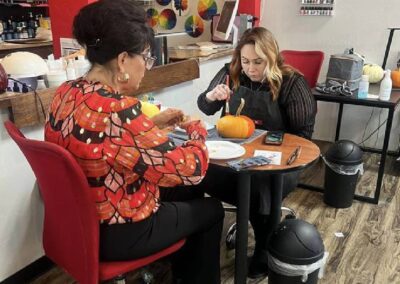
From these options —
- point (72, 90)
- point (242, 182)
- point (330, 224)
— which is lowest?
point (330, 224)

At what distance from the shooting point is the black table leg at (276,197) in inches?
71.6

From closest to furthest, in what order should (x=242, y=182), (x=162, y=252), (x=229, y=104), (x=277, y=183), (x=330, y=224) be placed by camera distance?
(x=162, y=252)
(x=242, y=182)
(x=277, y=183)
(x=229, y=104)
(x=330, y=224)

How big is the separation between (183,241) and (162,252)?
9 centimetres

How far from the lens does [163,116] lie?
1546 mm

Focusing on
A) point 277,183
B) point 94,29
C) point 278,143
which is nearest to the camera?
point 94,29

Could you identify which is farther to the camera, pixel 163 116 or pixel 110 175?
pixel 163 116

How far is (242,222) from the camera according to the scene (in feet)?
5.17

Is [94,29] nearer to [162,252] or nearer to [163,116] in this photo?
[163,116]

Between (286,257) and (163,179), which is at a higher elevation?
(163,179)

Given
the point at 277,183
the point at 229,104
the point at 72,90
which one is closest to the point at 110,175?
the point at 72,90

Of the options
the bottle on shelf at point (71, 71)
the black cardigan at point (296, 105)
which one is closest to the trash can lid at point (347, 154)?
the black cardigan at point (296, 105)

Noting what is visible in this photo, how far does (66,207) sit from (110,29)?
1.74ft

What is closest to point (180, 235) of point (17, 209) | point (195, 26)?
point (17, 209)

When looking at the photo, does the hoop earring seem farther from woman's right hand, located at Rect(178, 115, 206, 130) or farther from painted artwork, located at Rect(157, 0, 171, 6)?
painted artwork, located at Rect(157, 0, 171, 6)
